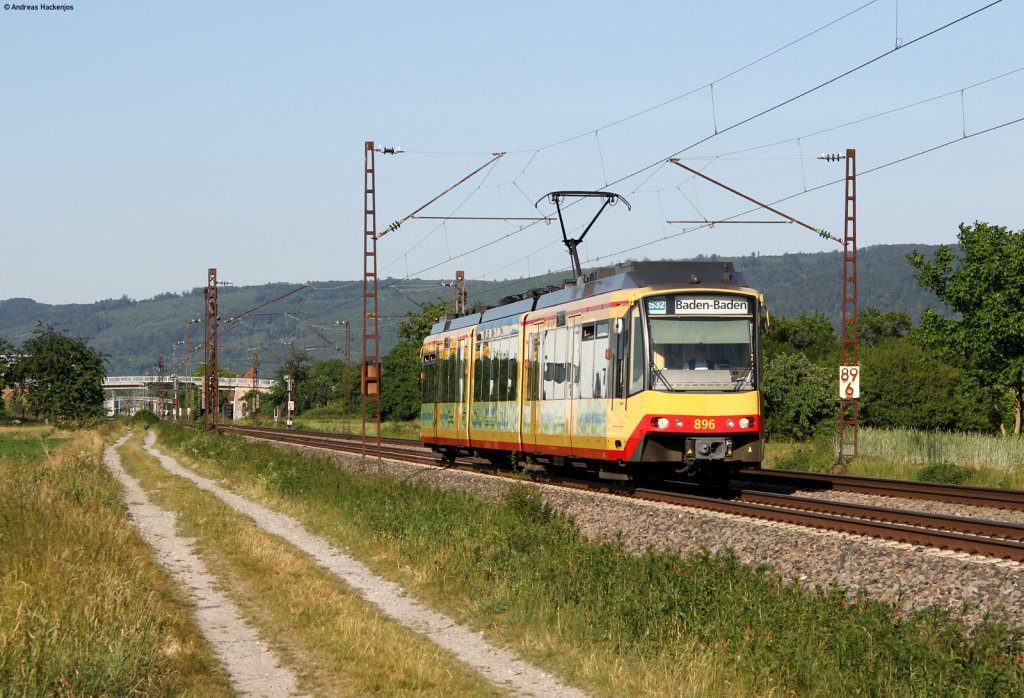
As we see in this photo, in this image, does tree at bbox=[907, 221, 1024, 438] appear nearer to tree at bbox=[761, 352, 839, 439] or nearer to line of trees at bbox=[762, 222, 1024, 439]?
line of trees at bbox=[762, 222, 1024, 439]

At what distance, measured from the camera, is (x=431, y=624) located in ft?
42.6

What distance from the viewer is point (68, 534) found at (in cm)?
1404

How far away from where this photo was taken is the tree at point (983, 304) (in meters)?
49.2

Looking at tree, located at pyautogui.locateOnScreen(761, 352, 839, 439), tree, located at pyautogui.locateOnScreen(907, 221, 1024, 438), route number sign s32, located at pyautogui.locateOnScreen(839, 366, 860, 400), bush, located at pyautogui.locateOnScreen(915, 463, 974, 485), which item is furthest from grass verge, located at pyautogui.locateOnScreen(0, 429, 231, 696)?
tree, located at pyautogui.locateOnScreen(761, 352, 839, 439)

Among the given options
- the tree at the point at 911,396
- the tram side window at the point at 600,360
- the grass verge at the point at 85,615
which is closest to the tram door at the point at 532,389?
the tram side window at the point at 600,360

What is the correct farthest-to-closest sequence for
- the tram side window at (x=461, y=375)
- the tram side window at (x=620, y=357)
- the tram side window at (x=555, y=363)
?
1. the tram side window at (x=461, y=375)
2. the tram side window at (x=555, y=363)
3. the tram side window at (x=620, y=357)

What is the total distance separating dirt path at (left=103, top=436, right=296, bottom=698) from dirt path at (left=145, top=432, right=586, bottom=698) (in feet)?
5.23

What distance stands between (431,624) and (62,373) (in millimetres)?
77546

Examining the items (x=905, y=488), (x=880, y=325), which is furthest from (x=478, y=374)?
(x=880, y=325)

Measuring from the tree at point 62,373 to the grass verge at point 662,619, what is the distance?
233 ft

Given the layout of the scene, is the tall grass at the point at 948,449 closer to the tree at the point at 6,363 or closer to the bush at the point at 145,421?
the tree at the point at 6,363

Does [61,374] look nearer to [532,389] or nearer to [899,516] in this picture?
[532,389]

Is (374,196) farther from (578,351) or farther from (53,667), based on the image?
(53,667)

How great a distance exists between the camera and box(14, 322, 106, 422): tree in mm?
84000
